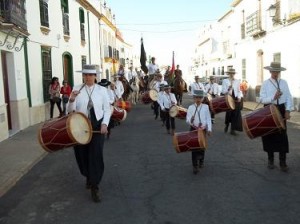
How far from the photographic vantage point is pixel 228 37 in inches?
1382

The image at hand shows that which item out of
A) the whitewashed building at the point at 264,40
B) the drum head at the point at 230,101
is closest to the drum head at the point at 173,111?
the drum head at the point at 230,101

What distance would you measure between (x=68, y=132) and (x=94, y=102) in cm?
57

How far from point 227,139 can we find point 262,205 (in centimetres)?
534

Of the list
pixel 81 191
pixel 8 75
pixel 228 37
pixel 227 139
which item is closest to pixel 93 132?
pixel 81 191

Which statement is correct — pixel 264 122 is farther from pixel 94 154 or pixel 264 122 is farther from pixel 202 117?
pixel 94 154

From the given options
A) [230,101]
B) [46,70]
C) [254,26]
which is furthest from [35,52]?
[254,26]

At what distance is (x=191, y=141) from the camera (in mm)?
6883

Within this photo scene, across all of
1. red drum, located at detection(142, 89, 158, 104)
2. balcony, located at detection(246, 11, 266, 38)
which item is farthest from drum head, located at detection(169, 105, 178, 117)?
balcony, located at detection(246, 11, 266, 38)

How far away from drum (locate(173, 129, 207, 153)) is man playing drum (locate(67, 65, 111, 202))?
1.55 m

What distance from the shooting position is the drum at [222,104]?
1043 centimetres

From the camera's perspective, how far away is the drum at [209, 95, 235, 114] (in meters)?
10.4

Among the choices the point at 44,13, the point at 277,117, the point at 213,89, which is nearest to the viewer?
the point at 277,117

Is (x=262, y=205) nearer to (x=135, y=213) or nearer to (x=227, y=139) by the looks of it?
(x=135, y=213)

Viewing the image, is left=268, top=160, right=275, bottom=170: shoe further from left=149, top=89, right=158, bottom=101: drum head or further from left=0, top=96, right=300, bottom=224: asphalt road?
left=149, top=89, right=158, bottom=101: drum head
